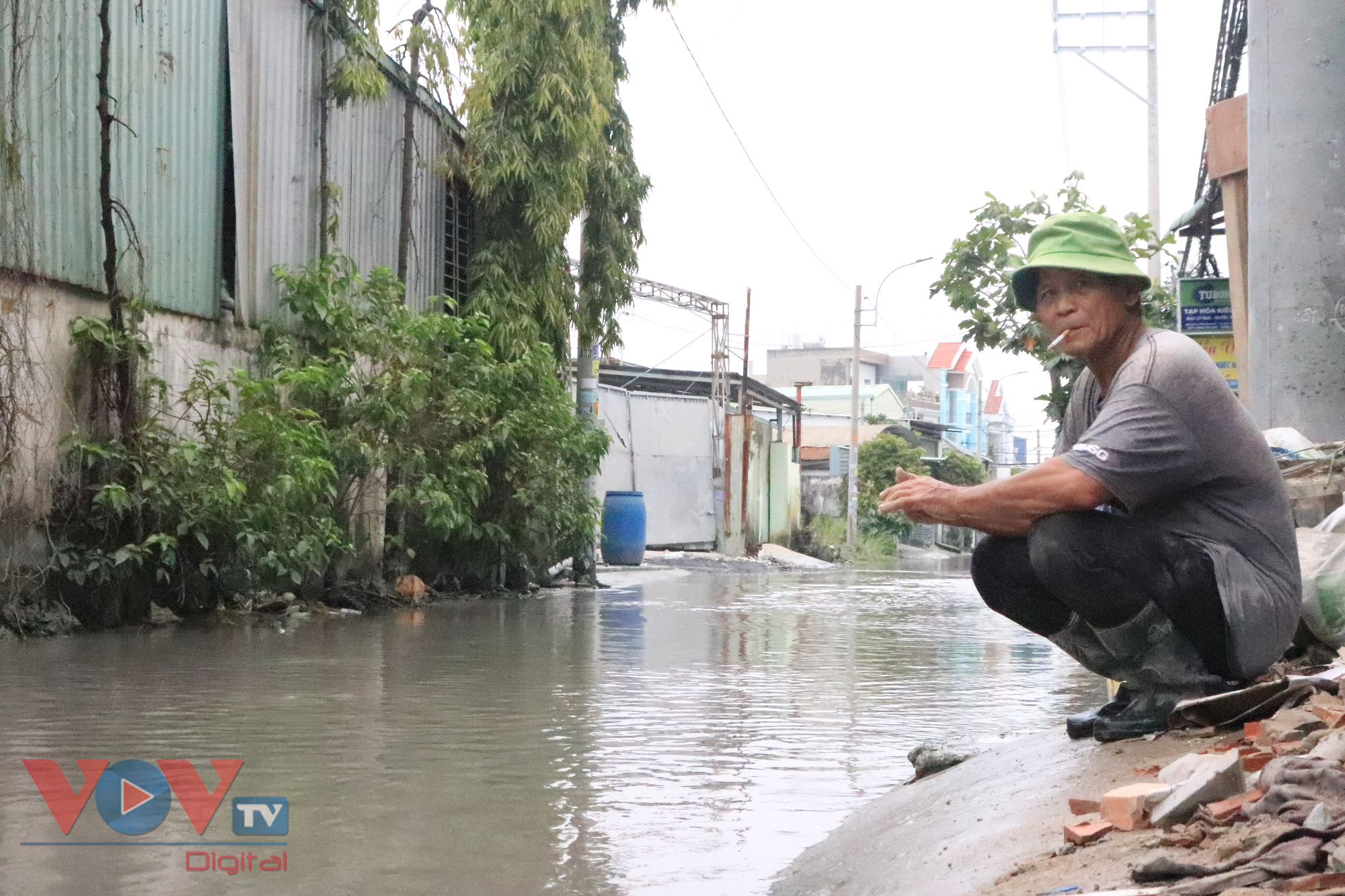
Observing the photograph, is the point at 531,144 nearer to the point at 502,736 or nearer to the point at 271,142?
the point at 271,142

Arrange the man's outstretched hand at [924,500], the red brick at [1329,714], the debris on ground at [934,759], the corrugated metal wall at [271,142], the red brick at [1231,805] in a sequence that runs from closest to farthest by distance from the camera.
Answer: the red brick at [1231,805]
the red brick at [1329,714]
the man's outstretched hand at [924,500]
the debris on ground at [934,759]
the corrugated metal wall at [271,142]

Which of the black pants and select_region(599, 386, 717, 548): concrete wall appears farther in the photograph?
select_region(599, 386, 717, 548): concrete wall

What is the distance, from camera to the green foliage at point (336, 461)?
924 cm

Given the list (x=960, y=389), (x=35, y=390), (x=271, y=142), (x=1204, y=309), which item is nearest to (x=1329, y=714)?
(x=1204, y=309)

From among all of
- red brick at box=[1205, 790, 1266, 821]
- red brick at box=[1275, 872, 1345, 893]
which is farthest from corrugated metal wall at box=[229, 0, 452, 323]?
red brick at box=[1275, 872, 1345, 893]

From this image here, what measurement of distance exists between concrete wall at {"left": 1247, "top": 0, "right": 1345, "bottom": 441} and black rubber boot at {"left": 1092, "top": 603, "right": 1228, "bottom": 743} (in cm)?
333

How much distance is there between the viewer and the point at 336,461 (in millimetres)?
11664

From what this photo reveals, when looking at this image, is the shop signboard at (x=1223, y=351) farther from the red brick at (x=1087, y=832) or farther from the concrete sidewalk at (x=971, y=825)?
the red brick at (x=1087, y=832)

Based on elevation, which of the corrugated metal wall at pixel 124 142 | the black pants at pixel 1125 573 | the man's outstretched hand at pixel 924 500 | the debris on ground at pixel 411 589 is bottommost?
the debris on ground at pixel 411 589

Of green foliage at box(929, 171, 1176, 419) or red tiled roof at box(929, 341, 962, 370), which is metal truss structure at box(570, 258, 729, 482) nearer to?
green foliage at box(929, 171, 1176, 419)

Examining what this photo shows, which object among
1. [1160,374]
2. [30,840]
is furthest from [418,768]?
[1160,374]

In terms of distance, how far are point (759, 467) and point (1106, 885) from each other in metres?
29.3

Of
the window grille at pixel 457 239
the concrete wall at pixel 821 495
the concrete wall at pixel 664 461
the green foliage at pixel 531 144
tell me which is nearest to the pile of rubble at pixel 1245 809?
the green foliage at pixel 531 144

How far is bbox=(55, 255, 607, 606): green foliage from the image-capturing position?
924 cm
